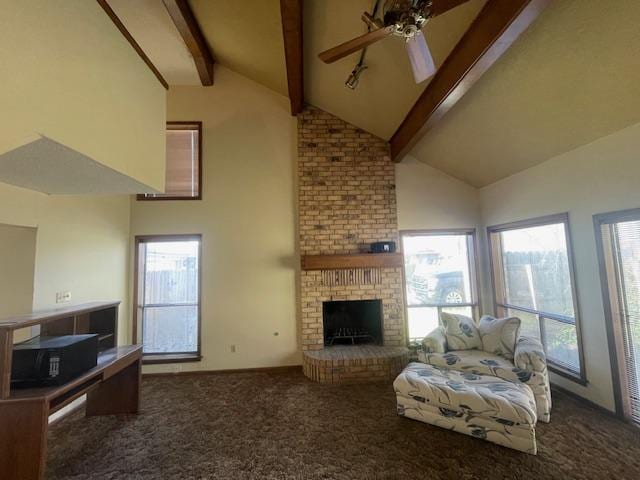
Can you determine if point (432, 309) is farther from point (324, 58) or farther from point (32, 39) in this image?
point (32, 39)

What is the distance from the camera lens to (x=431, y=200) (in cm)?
434

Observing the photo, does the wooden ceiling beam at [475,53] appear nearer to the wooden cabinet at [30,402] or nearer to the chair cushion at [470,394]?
the chair cushion at [470,394]

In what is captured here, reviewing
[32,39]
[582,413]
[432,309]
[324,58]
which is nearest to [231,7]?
[324,58]

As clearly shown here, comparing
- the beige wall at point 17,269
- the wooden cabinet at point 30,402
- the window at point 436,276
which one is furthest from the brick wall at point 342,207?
the beige wall at point 17,269

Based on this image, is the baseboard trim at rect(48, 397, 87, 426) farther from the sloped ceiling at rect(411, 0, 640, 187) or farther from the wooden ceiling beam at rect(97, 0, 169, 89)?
the sloped ceiling at rect(411, 0, 640, 187)

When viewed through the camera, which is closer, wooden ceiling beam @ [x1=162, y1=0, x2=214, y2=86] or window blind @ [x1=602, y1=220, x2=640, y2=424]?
window blind @ [x1=602, y1=220, x2=640, y2=424]

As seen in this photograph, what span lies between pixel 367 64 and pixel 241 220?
2.64 meters

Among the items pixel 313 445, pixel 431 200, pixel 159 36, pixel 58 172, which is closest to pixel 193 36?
pixel 159 36

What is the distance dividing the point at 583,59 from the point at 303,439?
3729mm

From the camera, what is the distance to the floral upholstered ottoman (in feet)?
7.02

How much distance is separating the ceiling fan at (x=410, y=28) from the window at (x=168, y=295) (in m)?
Answer: 3.35

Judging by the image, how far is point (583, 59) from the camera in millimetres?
2002

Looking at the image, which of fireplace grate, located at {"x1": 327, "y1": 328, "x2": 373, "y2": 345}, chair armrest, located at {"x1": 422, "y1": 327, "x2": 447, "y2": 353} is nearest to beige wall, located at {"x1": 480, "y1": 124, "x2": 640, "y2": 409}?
chair armrest, located at {"x1": 422, "y1": 327, "x2": 447, "y2": 353}

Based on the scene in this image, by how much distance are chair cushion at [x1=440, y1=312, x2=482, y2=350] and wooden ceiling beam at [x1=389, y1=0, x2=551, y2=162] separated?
2.33 metres
